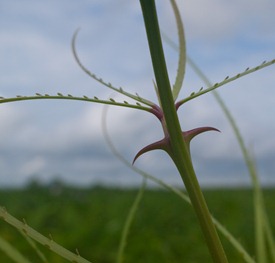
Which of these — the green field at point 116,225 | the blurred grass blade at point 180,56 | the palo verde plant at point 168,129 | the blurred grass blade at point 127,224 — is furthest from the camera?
the green field at point 116,225

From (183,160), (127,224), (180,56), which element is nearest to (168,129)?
(183,160)

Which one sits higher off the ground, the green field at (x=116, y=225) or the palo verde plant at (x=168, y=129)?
the green field at (x=116, y=225)

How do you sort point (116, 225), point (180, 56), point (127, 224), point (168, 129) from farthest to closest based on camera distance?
point (116, 225)
point (127, 224)
point (180, 56)
point (168, 129)

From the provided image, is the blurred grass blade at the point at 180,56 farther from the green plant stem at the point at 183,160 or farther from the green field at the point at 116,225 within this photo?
the green field at the point at 116,225

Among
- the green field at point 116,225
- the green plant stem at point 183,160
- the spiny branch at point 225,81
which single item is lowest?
the green plant stem at point 183,160

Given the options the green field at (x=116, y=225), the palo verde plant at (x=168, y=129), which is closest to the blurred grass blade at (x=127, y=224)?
the palo verde plant at (x=168, y=129)

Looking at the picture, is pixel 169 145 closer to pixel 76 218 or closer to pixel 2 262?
pixel 2 262

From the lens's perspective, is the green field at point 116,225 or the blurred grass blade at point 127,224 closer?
the blurred grass blade at point 127,224

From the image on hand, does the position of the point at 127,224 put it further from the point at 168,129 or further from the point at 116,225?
the point at 116,225

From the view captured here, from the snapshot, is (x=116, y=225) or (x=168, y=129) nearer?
(x=168, y=129)
